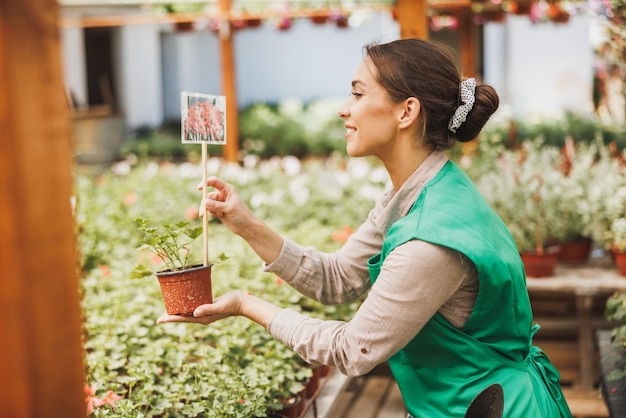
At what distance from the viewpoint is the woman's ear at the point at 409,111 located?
2039mm

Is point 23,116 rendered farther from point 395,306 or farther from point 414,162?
point 414,162

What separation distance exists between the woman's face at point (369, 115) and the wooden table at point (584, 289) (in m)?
2.45

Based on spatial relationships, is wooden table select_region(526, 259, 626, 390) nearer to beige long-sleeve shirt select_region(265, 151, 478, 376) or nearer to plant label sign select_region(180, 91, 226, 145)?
beige long-sleeve shirt select_region(265, 151, 478, 376)

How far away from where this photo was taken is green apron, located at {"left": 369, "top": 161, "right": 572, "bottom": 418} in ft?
6.38

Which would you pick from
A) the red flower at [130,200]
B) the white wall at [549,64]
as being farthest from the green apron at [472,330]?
the white wall at [549,64]

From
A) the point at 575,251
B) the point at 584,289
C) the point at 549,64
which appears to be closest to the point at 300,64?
the point at 549,64

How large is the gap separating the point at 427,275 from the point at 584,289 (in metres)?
2.61

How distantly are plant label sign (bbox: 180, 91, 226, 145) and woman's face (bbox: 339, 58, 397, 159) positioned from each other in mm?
323

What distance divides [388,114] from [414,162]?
0.15 metres

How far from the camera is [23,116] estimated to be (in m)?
1.27

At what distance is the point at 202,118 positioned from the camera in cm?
210

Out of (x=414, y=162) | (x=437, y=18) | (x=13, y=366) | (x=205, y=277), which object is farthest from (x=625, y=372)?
(x=437, y=18)

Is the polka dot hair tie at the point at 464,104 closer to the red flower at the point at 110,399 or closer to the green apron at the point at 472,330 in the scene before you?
the green apron at the point at 472,330

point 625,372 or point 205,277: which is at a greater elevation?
point 205,277
